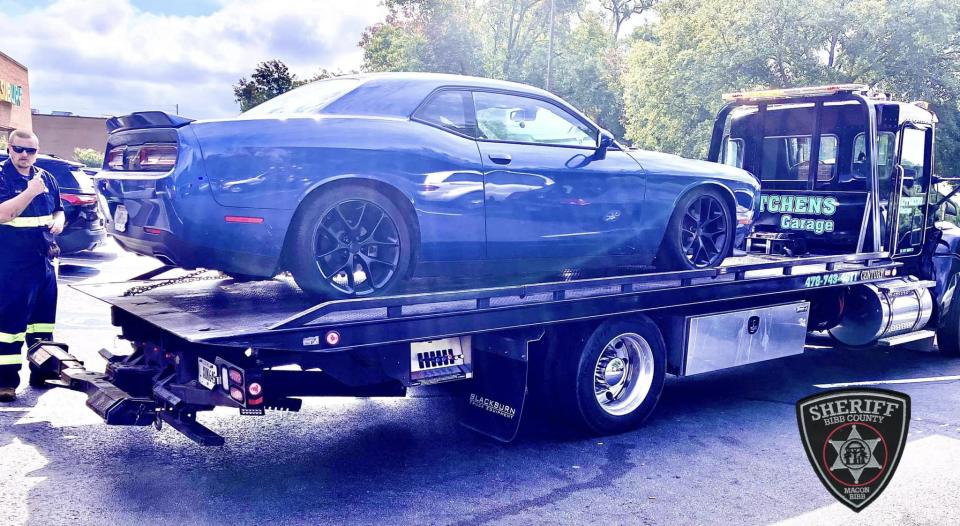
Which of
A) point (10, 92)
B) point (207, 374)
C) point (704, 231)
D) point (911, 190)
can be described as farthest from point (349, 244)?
point (10, 92)

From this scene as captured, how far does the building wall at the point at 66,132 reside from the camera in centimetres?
5903

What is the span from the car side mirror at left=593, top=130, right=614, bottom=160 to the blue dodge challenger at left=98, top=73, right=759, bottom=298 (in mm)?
12

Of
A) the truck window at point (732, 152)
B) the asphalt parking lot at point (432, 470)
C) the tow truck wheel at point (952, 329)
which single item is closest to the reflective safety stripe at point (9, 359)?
the asphalt parking lot at point (432, 470)

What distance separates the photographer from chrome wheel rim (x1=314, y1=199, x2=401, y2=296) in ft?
14.3

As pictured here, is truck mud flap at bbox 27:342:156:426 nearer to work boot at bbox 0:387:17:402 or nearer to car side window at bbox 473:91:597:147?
work boot at bbox 0:387:17:402

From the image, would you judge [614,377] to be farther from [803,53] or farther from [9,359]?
[803,53]

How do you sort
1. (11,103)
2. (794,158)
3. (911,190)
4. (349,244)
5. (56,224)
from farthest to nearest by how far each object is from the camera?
(11,103) < (794,158) < (911,190) < (56,224) < (349,244)

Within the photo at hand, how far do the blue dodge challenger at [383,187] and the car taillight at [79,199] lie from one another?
25.5 feet

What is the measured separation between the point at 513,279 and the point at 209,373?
6.94 feet

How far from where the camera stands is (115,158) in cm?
471

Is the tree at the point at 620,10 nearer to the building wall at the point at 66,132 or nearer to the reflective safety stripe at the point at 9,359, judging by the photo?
the building wall at the point at 66,132

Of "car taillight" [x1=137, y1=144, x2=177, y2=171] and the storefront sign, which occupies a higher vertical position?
the storefront sign

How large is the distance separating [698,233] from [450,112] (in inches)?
91.4

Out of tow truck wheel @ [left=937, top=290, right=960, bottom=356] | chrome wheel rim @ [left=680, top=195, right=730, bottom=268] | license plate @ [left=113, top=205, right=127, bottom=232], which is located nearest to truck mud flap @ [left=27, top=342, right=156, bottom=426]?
license plate @ [left=113, top=205, right=127, bottom=232]
